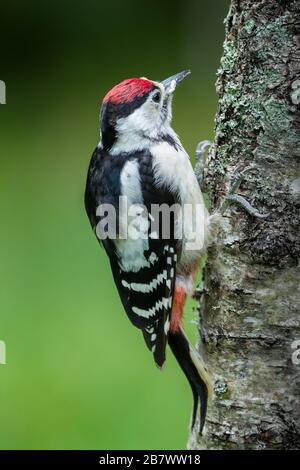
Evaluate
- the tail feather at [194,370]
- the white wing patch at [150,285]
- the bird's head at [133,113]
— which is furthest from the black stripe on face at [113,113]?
the tail feather at [194,370]

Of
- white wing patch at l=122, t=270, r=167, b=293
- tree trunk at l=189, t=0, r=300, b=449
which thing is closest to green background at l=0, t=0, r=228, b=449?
white wing patch at l=122, t=270, r=167, b=293

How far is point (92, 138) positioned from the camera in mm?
7188

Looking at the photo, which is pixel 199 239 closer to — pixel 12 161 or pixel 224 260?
pixel 224 260

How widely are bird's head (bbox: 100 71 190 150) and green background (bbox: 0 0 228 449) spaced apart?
4.98 feet

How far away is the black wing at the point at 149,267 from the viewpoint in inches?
121

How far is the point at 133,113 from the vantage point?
3.16 metres

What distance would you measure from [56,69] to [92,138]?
51.6 inches

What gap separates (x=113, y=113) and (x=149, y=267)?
61cm

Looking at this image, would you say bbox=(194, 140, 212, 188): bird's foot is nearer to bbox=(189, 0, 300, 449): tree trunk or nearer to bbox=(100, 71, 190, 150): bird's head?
bbox=(100, 71, 190, 150): bird's head

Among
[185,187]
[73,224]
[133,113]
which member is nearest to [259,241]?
[185,187]

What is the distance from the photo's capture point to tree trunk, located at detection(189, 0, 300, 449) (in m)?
2.67

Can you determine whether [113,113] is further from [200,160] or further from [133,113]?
[200,160]

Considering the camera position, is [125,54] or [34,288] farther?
[125,54]
